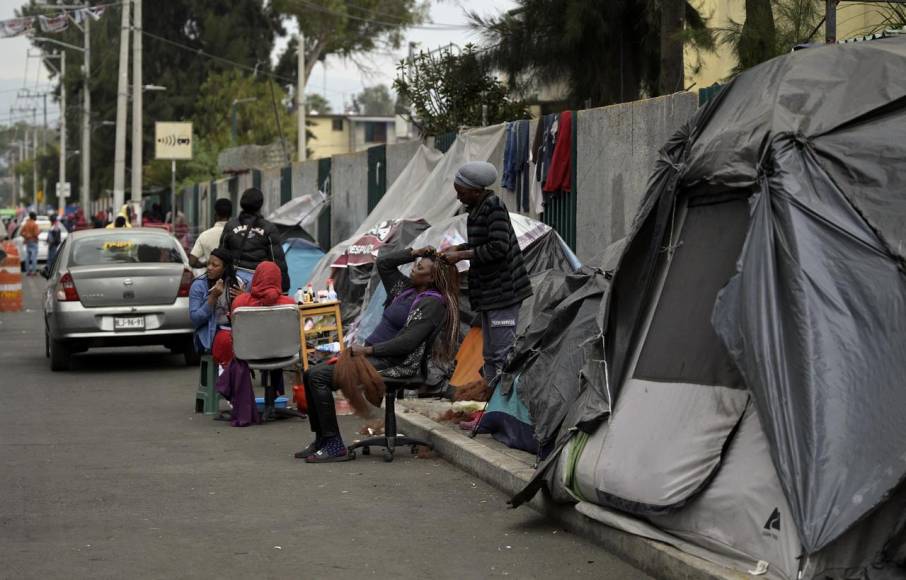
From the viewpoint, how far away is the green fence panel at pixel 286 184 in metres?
27.6

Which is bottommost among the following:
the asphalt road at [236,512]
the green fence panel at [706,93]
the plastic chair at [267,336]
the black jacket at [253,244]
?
the asphalt road at [236,512]

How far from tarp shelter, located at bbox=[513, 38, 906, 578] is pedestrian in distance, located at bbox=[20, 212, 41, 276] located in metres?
32.5

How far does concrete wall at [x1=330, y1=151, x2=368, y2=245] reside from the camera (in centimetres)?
A: 2114

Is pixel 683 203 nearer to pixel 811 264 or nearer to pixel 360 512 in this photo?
pixel 811 264

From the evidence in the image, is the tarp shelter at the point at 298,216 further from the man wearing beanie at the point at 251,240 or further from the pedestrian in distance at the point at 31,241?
the pedestrian in distance at the point at 31,241

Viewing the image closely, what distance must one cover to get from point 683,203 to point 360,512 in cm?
254

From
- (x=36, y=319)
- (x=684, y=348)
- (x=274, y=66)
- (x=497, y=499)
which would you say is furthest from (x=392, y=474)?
(x=274, y=66)

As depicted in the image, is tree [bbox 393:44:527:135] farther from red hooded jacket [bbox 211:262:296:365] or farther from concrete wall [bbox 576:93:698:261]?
red hooded jacket [bbox 211:262:296:365]

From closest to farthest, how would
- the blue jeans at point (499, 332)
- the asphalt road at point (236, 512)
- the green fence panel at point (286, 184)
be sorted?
1. the asphalt road at point (236, 512)
2. the blue jeans at point (499, 332)
3. the green fence panel at point (286, 184)

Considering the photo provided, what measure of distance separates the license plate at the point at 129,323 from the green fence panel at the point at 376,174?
5.29 meters

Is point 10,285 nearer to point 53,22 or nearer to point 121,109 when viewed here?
point 121,109

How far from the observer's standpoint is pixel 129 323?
50.9ft

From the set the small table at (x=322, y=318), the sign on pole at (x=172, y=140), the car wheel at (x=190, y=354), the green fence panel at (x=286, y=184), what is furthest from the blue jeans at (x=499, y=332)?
the sign on pole at (x=172, y=140)

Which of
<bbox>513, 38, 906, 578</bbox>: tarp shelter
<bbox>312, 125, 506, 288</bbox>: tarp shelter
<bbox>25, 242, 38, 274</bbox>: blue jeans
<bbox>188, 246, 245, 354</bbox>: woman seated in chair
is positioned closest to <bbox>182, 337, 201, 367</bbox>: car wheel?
<bbox>312, 125, 506, 288</bbox>: tarp shelter
